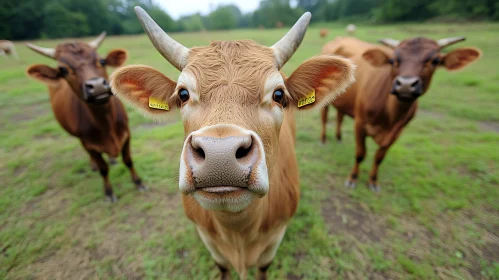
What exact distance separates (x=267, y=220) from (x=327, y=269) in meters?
1.20

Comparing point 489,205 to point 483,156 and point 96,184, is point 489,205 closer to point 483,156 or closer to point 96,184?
point 483,156

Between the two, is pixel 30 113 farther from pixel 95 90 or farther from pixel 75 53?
pixel 95 90

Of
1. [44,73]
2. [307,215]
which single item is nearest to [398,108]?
[307,215]

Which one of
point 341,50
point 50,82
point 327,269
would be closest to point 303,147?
point 341,50

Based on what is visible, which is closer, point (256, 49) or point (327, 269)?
point (256, 49)

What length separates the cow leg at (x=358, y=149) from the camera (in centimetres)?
366

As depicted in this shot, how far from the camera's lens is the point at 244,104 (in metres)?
1.29

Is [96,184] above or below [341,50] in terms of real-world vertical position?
below

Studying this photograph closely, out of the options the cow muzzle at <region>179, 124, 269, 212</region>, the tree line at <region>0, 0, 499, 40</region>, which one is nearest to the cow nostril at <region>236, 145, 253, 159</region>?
the cow muzzle at <region>179, 124, 269, 212</region>

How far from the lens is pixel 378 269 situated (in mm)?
2564

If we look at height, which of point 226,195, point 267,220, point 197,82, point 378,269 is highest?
point 197,82

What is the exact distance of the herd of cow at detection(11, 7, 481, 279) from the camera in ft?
3.50

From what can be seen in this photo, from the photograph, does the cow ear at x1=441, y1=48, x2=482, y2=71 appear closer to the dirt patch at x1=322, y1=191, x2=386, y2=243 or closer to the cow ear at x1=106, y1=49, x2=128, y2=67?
the dirt patch at x1=322, y1=191, x2=386, y2=243

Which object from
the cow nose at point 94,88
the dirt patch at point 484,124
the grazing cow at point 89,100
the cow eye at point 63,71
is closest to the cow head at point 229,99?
the cow nose at point 94,88
